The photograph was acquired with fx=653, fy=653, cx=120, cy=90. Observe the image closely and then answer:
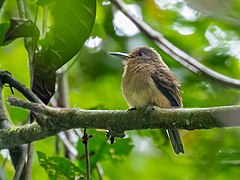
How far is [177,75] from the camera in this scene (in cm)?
485

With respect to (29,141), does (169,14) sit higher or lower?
higher

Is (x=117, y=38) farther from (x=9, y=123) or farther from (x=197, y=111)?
(x=197, y=111)

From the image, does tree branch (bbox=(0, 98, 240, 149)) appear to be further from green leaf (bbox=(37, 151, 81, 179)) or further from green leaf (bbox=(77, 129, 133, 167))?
green leaf (bbox=(77, 129, 133, 167))

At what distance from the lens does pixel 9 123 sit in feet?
10.5

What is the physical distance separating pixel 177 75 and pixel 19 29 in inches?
76.1

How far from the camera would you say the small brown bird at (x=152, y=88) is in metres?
3.65

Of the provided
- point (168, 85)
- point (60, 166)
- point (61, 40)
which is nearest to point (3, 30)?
point (61, 40)

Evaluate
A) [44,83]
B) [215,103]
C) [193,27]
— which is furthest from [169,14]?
[44,83]

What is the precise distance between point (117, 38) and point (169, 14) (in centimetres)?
69

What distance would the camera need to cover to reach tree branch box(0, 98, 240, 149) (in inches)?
94.2

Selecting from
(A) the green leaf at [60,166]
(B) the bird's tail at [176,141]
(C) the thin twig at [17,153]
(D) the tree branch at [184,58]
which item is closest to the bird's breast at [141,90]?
(B) the bird's tail at [176,141]

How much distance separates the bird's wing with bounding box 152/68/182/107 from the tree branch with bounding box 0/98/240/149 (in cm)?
104

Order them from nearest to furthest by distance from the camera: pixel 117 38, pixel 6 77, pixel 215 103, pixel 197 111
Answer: pixel 197 111
pixel 6 77
pixel 215 103
pixel 117 38

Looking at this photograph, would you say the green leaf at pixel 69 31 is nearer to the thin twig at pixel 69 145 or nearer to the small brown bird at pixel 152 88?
the small brown bird at pixel 152 88
